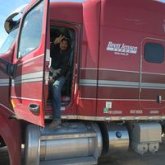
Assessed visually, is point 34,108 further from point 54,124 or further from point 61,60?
point 61,60

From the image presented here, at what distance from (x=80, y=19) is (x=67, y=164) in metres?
2.54

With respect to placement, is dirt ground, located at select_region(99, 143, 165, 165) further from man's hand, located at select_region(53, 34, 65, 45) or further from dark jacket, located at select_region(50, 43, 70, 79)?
man's hand, located at select_region(53, 34, 65, 45)

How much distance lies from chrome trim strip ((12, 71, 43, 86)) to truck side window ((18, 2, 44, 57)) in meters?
0.42

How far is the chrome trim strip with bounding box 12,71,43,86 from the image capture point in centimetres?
571

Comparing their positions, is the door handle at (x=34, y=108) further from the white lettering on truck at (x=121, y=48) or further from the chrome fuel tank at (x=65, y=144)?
the white lettering on truck at (x=121, y=48)

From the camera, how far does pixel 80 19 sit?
7031 millimetres

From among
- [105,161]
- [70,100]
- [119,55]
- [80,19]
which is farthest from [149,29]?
[105,161]

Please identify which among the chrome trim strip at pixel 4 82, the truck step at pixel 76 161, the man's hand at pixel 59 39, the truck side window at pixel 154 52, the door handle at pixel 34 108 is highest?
the man's hand at pixel 59 39

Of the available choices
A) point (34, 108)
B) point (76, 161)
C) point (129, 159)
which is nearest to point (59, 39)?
point (34, 108)

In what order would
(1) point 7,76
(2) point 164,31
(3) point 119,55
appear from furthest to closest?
1. (2) point 164,31
2. (3) point 119,55
3. (1) point 7,76

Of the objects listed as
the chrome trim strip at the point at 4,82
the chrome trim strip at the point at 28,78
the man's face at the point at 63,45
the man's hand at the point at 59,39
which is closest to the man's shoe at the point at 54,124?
the chrome trim strip at the point at 28,78

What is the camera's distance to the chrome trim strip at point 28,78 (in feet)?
18.7

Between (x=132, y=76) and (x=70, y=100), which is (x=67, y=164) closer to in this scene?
(x=70, y=100)

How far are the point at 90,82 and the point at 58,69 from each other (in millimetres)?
613
